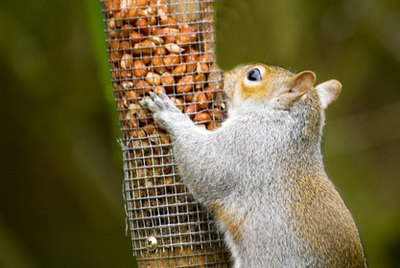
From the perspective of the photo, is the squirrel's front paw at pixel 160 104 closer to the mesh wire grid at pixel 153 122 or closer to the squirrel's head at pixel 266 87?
the mesh wire grid at pixel 153 122

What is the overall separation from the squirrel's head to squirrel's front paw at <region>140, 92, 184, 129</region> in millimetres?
329

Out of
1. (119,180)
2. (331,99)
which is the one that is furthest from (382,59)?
(331,99)

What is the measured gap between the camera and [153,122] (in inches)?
175

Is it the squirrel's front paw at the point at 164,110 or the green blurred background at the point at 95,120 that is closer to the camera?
the squirrel's front paw at the point at 164,110

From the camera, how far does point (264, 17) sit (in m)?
6.74

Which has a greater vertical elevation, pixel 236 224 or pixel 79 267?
pixel 79 267

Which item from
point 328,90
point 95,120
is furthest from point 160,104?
point 95,120

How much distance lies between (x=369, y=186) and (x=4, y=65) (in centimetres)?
284

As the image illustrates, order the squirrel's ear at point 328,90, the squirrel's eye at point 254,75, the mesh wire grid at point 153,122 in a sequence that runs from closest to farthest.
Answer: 1. the mesh wire grid at point 153,122
2. the squirrel's eye at point 254,75
3. the squirrel's ear at point 328,90

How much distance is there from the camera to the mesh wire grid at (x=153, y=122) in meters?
4.43

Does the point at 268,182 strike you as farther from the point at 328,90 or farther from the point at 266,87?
the point at 328,90

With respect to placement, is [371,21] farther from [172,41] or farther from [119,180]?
[172,41]

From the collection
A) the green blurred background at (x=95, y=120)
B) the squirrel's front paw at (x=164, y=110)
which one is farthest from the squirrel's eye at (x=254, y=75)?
the green blurred background at (x=95, y=120)

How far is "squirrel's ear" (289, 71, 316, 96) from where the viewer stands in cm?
429
